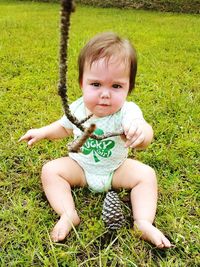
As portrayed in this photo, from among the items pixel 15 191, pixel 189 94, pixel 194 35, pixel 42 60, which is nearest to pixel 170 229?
pixel 15 191

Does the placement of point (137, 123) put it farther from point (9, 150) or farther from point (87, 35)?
point (87, 35)

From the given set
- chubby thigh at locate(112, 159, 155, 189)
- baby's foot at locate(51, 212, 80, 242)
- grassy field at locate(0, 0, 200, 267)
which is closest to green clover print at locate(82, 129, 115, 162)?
chubby thigh at locate(112, 159, 155, 189)

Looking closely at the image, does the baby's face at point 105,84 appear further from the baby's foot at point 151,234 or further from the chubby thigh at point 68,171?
the baby's foot at point 151,234

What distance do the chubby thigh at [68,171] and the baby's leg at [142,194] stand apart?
18 cm

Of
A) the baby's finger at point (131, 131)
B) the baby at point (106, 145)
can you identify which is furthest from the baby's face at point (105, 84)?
the baby's finger at point (131, 131)

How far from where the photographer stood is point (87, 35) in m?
6.15

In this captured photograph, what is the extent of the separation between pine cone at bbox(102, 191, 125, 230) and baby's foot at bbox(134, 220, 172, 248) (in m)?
0.08

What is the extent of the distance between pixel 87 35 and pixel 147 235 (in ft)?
15.3

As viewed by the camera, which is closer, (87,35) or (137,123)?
(137,123)

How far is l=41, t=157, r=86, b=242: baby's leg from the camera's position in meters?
1.93

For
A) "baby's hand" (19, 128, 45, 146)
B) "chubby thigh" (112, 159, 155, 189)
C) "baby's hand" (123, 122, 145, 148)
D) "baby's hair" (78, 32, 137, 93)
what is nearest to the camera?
"baby's hand" (123, 122, 145, 148)

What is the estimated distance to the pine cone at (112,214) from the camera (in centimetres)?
191

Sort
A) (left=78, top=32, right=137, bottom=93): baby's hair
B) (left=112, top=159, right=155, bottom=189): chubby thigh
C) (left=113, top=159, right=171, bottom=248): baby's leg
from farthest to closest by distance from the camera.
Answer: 1. (left=112, top=159, right=155, bottom=189): chubby thigh
2. (left=78, top=32, right=137, bottom=93): baby's hair
3. (left=113, top=159, right=171, bottom=248): baby's leg

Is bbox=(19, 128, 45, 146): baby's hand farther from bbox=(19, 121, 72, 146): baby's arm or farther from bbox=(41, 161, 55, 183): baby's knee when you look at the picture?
bbox=(41, 161, 55, 183): baby's knee
